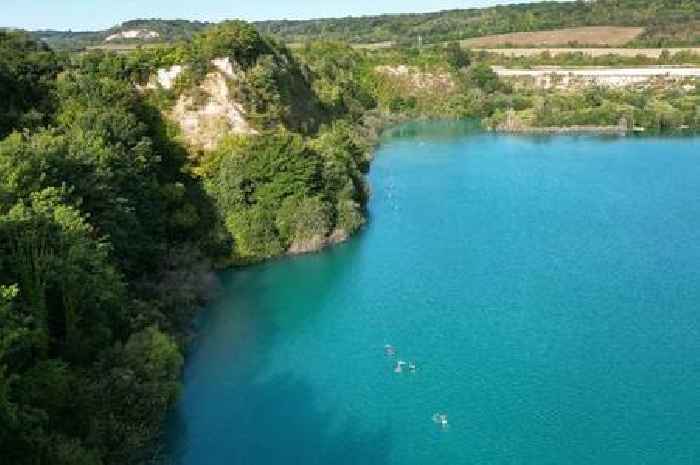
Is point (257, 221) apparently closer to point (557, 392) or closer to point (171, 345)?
point (171, 345)

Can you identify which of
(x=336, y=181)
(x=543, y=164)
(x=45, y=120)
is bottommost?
(x=543, y=164)

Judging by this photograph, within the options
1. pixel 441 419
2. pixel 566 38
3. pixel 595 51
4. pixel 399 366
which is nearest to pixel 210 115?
pixel 399 366

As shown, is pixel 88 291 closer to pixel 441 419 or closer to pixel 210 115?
pixel 441 419

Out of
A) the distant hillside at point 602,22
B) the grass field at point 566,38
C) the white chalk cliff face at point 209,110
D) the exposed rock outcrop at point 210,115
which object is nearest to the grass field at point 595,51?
the grass field at point 566,38

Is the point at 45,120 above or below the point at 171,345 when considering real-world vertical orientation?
above

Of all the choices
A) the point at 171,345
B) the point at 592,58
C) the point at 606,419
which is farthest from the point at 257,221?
the point at 592,58

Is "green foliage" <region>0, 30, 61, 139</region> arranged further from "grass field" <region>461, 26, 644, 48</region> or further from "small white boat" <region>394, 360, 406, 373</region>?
"grass field" <region>461, 26, 644, 48</region>
